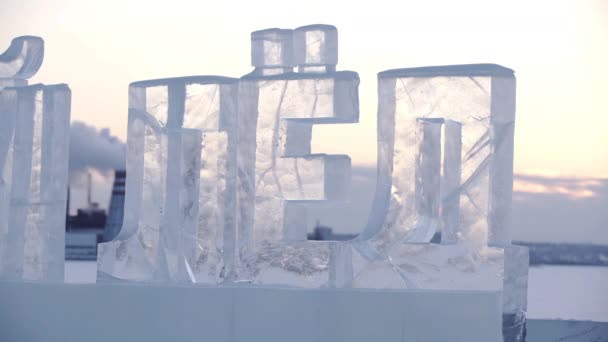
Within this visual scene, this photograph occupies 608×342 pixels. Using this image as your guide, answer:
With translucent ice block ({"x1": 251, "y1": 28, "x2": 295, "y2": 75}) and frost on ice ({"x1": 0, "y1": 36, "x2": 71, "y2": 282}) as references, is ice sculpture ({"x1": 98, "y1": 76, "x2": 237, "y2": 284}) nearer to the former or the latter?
translucent ice block ({"x1": 251, "y1": 28, "x2": 295, "y2": 75})

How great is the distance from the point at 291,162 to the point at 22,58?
2.38 meters

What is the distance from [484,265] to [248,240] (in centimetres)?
154

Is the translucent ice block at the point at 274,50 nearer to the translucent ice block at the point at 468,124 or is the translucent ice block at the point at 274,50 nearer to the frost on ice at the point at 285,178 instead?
the frost on ice at the point at 285,178

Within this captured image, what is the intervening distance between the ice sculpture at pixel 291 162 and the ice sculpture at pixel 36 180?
148cm

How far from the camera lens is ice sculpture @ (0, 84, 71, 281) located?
29.4 feet

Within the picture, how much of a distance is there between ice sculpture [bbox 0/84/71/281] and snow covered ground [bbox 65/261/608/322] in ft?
9.66

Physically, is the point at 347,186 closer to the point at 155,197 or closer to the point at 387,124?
the point at 387,124

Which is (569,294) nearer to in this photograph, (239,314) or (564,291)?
(564,291)

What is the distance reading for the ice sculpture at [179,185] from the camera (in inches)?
327

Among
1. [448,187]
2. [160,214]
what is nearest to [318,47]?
[448,187]

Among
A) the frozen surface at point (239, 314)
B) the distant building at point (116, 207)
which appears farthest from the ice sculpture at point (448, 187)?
the distant building at point (116, 207)

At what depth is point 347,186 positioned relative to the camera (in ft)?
26.2

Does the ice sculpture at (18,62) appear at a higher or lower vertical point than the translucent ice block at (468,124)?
higher

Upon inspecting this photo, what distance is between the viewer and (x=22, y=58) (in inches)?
363
